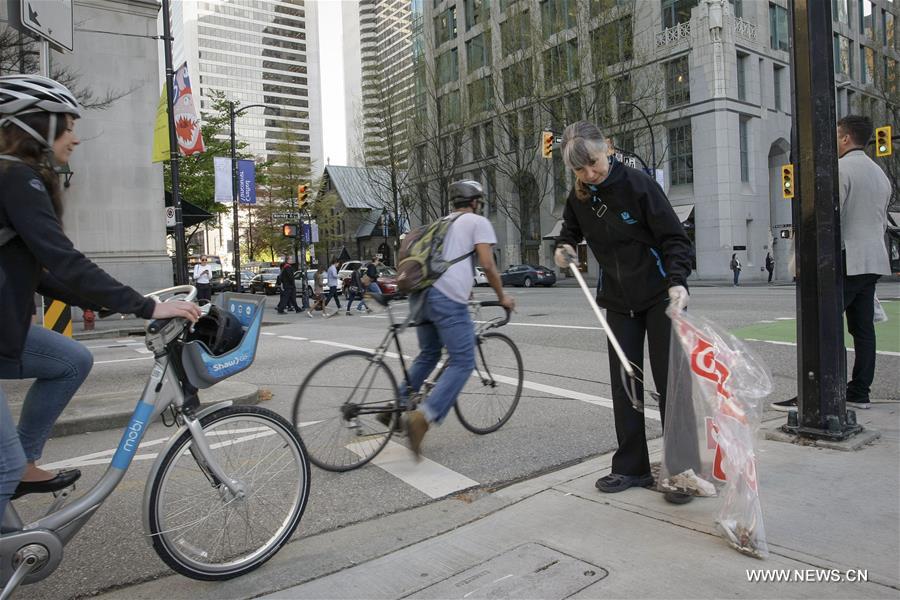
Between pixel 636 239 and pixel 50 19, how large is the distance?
16.4 ft

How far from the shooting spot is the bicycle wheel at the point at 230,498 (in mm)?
2648

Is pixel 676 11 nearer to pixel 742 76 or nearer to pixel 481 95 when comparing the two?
pixel 742 76

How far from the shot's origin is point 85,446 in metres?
5.18

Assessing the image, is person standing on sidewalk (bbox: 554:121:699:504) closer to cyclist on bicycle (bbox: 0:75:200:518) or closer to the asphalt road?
the asphalt road

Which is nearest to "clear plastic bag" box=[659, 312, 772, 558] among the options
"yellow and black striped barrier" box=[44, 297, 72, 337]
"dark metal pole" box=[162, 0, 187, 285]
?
"yellow and black striped barrier" box=[44, 297, 72, 337]

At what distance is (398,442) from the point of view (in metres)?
5.00

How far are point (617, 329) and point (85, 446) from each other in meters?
4.14

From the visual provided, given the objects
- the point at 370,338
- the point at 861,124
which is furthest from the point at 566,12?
the point at 861,124

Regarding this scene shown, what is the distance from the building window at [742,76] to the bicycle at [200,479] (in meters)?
39.6

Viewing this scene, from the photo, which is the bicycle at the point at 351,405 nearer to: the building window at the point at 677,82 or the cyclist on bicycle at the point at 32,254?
the cyclist on bicycle at the point at 32,254

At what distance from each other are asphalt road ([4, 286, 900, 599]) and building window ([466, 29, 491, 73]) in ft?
140

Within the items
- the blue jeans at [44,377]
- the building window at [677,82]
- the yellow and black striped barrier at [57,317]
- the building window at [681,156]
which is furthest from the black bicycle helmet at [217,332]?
the building window at [677,82]

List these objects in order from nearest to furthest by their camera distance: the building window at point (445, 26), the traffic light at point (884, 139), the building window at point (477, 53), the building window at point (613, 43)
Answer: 1. the traffic light at point (884, 139)
2. the building window at point (613, 43)
3. the building window at point (477, 53)
4. the building window at point (445, 26)

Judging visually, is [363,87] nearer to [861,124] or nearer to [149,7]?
[149,7]
